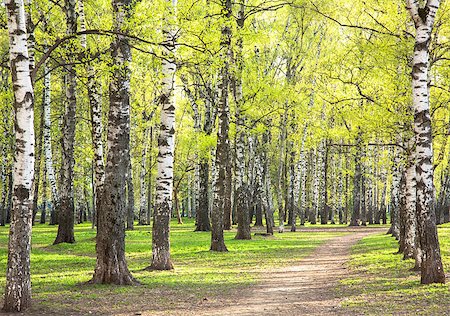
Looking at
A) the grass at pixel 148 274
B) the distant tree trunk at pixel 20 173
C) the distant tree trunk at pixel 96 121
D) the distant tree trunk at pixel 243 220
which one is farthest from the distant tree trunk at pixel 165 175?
the distant tree trunk at pixel 243 220

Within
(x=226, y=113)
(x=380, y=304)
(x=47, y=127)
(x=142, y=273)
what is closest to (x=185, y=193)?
(x=47, y=127)

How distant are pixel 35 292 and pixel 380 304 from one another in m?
6.51

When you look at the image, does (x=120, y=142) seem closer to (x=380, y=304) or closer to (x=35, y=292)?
(x=35, y=292)

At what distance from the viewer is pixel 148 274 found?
46.2 ft

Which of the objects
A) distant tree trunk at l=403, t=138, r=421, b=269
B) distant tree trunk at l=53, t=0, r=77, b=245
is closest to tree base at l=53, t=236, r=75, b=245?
distant tree trunk at l=53, t=0, r=77, b=245

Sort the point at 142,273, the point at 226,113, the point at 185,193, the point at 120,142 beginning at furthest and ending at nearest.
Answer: the point at 185,193
the point at 226,113
the point at 142,273
the point at 120,142

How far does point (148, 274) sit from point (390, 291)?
5915 millimetres

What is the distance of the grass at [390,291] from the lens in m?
9.45

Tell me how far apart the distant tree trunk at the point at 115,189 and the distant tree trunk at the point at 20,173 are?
10.2 feet

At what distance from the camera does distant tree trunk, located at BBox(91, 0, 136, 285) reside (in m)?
12.0

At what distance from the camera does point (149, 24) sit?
11.0 m

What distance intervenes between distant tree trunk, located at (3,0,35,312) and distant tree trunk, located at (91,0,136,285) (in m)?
3.10

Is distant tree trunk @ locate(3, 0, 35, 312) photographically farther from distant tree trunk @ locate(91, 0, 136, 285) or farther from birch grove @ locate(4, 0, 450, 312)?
distant tree trunk @ locate(91, 0, 136, 285)

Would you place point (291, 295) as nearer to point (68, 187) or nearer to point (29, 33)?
point (29, 33)
